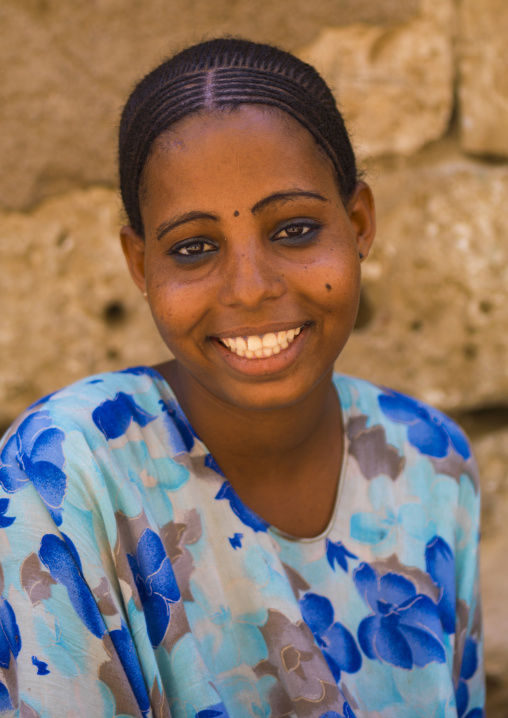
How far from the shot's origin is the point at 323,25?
6.05 ft

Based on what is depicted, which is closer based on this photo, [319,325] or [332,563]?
[319,325]

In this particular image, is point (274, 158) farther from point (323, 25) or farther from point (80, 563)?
point (323, 25)

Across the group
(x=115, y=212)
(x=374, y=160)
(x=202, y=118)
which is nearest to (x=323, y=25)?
(x=374, y=160)

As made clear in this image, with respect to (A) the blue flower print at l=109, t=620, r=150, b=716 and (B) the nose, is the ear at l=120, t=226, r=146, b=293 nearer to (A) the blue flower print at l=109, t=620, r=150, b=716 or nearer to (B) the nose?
(B) the nose

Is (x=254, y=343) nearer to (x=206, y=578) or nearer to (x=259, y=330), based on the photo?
(x=259, y=330)

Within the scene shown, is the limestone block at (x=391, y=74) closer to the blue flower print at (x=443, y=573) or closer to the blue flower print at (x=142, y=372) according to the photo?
the blue flower print at (x=142, y=372)

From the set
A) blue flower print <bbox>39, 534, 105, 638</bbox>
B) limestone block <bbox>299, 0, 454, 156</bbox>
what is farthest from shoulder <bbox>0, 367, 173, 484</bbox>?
limestone block <bbox>299, 0, 454, 156</bbox>

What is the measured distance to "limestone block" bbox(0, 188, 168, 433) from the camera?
177 centimetres

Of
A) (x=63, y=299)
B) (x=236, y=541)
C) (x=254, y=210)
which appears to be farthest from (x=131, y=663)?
(x=63, y=299)

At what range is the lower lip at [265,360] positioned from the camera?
3.84 feet

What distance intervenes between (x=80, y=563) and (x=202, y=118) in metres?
0.73

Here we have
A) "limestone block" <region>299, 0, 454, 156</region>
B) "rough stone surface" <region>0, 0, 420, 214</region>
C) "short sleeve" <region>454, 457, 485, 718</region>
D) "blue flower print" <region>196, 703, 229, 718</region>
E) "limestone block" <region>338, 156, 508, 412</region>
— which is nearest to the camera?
"blue flower print" <region>196, 703, 229, 718</region>

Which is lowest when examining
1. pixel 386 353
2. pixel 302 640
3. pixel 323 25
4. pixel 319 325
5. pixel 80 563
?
pixel 302 640

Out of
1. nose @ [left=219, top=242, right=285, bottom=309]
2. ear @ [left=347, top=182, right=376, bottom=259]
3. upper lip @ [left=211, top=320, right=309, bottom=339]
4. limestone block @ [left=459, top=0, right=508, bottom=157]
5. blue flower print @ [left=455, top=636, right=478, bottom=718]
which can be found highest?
limestone block @ [left=459, top=0, right=508, bottom=157]
